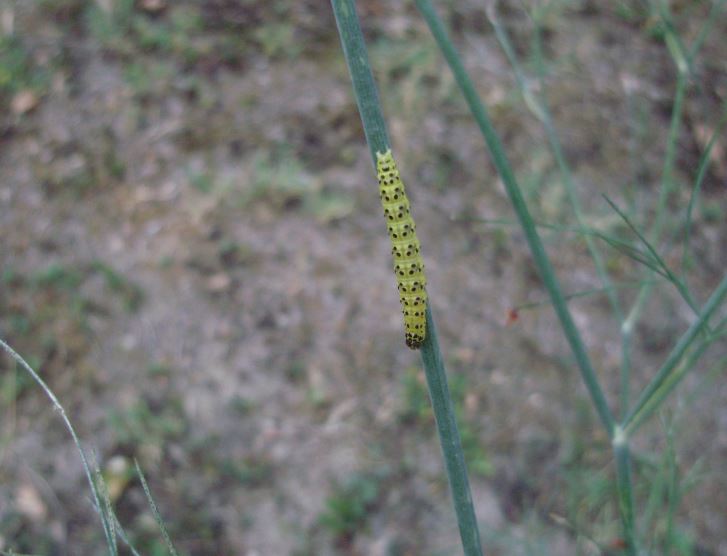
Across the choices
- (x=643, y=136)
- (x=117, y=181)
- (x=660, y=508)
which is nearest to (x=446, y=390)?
(x=660, y=508)

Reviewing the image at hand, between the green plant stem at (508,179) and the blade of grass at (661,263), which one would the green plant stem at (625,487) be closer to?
the green plant stem at (508,179)

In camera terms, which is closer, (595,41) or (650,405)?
(650,405)

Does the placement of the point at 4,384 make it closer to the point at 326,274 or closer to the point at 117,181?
the point at 117,181

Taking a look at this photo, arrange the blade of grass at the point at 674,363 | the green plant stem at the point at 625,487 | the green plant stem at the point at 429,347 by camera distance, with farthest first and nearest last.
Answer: the green plant stem at the point at 625,487 < the blade of grass at the point at 674,363 < the green plant stem at the point at 429,347

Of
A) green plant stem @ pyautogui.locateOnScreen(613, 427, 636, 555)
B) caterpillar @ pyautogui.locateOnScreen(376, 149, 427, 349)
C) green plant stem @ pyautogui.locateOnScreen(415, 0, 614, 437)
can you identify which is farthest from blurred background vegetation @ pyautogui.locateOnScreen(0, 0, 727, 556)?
caterpillar @ pyautogui.locateOnScreen(376, 149, 427, 349)

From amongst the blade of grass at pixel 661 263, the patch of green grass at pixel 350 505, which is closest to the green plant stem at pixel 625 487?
the blade of grass at pixel 661 263
